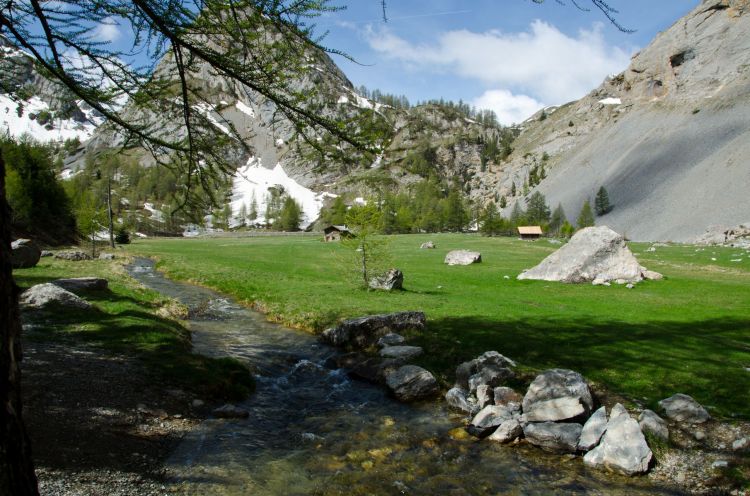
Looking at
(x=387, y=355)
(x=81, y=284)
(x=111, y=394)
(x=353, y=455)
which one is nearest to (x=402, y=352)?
(x=387, y=355)

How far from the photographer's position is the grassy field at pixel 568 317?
12633 mm

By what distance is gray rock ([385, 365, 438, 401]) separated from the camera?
12500mm

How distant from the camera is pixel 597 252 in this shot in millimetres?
34188

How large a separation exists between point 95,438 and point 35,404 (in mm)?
1819

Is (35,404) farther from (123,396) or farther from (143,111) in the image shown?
(143,111)

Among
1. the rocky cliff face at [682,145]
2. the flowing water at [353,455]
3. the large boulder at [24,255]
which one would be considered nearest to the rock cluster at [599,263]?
the flowing water at [353,455]

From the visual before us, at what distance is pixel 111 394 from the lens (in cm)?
995

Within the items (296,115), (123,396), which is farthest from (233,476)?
(296,115)

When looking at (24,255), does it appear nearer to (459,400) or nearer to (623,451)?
(459,400)

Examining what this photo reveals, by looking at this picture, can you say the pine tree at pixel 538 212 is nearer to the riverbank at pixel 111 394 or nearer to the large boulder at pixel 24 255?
the large boulder at pixel 24 255

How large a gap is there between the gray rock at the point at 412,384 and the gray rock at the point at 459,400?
2.00ft

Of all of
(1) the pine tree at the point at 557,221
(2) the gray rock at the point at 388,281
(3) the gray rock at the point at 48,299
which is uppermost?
(1) the pine tree at the point at 557,221

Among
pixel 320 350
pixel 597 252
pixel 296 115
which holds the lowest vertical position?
pixel 320 350

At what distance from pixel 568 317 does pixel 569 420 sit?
1215 centimetres
